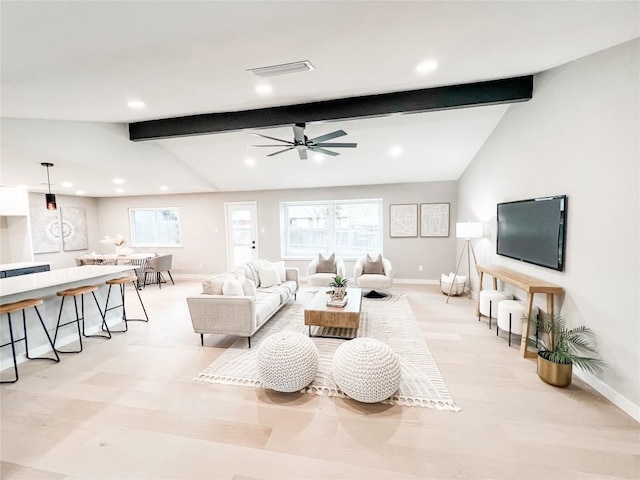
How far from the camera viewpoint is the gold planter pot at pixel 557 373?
233 cm

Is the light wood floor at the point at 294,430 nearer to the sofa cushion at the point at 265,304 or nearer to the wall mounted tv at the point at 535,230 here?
the sofa cushion at the point at 265,304

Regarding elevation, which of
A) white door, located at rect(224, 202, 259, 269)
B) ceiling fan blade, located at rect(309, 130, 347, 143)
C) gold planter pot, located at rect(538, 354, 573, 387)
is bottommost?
gold planter pot, located at rect(538, 354, 573, 387)

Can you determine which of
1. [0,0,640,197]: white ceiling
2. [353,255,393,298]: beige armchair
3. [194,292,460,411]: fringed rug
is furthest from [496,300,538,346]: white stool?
[0,0,640,197]: white ceiling

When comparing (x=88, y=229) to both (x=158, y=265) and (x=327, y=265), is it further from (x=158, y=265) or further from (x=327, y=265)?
(x=327, y=265)


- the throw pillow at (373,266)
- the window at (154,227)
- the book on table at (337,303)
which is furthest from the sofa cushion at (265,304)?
the window at (154,227)

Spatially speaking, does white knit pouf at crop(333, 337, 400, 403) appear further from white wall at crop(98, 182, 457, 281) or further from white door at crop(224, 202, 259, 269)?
white door at crop(224, 202, 259, 269)

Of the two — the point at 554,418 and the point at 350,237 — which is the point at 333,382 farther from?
the point at 350,237

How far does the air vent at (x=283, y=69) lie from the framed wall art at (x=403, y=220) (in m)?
4.30

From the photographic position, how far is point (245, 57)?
220cm

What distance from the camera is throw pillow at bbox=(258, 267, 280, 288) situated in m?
4.61

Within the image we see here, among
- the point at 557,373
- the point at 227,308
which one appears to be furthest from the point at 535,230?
the point at 227,308

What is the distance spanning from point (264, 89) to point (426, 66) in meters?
1.63

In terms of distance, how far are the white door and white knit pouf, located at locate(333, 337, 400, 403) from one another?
207 inches

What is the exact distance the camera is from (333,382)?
248 centimetres
